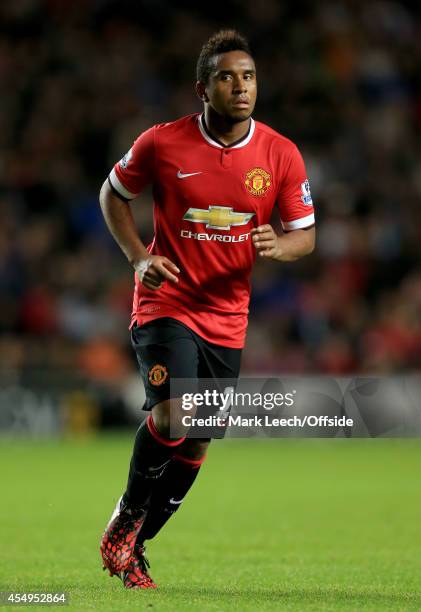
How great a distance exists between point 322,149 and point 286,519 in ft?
32.0

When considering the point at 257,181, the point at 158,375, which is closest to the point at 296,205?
the point at 257,181

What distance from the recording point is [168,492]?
19.4 ft

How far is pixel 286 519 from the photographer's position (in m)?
8.55

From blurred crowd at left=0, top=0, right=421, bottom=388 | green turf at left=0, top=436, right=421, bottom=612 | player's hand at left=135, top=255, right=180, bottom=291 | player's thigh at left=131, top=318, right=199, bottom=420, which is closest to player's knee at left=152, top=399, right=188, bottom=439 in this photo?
player's thigh at left=131, top=318, right=199, bottom=420

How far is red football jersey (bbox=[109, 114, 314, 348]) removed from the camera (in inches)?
223

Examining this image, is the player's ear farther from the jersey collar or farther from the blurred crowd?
the blurred crowd

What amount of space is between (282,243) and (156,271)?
57cm

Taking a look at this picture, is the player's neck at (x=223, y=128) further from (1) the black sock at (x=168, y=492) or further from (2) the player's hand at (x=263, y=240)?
(1) the black sock at (x=168, y=492)

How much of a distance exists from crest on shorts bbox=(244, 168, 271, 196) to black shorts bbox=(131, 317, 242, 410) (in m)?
0.68

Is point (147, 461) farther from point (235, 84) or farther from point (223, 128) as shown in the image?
point (235, 84)

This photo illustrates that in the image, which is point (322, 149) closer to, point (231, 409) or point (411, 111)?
point (411, 111)

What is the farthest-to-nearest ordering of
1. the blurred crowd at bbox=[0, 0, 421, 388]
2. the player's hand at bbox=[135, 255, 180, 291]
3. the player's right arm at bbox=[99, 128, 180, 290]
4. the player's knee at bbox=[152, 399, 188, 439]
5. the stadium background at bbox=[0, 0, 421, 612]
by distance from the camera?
1. the blurred crowd at bbox=[0, 0, 421, 388]
2. the stadium background at bbox=[0, 0, 421, 612]
3. the player's right arm at bbox=[99, 128, 180, 290]
4. the player's knee at bbox=[152, 399, 188, 439]
5. the player's hand at bbox=[135, 255, 180, 291]

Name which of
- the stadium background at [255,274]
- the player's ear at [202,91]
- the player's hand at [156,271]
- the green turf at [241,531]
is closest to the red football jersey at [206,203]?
the player's ear at [202,91]

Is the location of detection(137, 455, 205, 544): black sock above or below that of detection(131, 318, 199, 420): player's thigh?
below
